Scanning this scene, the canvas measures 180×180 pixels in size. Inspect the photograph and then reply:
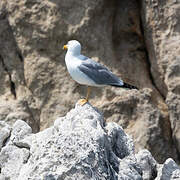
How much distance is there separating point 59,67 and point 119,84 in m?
2.75

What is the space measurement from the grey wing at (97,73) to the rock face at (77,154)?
630 millimetres

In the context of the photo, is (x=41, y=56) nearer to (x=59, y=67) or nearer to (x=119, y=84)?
(x=59, y=67)

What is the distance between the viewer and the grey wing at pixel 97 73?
269 inches

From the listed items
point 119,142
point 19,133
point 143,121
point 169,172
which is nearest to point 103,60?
point 143,121

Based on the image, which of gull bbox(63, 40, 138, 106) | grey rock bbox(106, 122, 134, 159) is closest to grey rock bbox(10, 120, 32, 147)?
gull bbox(63, 40, 138, 106)

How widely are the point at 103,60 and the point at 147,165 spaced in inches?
141

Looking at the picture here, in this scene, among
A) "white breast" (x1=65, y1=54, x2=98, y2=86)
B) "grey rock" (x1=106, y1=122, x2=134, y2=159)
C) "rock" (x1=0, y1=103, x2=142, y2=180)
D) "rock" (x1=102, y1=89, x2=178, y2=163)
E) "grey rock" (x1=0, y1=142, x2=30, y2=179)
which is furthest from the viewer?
"rock" (x1=102, y1=89, x2=178, y2=163)

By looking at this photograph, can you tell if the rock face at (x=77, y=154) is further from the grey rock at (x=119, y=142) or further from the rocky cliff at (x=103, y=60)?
the rocky cliff at (x=103, y=60)

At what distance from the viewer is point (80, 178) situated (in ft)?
16.0


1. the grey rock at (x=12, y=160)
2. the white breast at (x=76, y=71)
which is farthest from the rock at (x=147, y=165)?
the grey rock at (x=12, y=160)

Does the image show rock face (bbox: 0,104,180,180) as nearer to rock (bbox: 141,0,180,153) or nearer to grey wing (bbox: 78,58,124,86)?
grey wing (bbox: 78,58,124,86)

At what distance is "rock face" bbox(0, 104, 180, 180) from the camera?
493 centimetres

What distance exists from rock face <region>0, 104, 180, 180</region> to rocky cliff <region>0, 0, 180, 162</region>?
2992mm

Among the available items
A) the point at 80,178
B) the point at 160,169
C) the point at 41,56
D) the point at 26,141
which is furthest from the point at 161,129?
the point at 80,178
